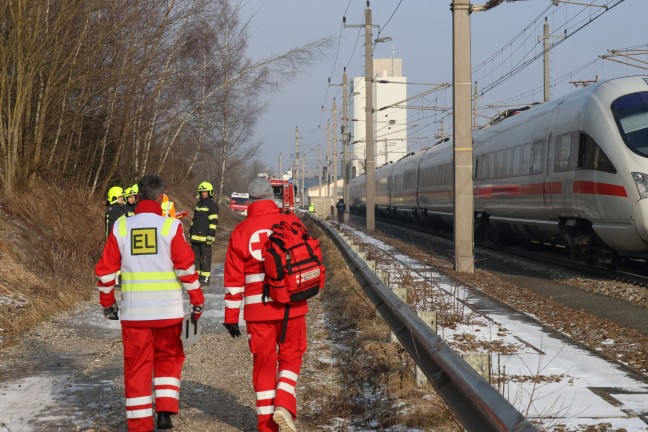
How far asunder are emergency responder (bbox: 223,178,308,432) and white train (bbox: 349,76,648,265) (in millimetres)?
9916

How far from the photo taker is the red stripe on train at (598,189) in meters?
15.0

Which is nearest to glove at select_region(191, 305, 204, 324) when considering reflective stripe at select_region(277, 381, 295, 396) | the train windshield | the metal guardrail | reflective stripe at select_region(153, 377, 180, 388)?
reflective stripe at select_region(153, 377, 180, 388)

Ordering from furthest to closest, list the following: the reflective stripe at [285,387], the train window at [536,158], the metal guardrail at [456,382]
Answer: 1. the train window at [536,158]
2. the reflective stripe at [285,387]
3. the metal guardrail at [456,382]

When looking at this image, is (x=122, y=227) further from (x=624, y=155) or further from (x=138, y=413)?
(x=624, y=155)

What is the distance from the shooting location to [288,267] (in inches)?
224

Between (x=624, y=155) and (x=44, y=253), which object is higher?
(x=624, y=155)

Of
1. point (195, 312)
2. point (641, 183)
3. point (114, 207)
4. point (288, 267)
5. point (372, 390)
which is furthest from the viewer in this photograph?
point (641, 183)

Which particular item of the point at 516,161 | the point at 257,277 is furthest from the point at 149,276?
the point at 516,161

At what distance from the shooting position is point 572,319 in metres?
11.0

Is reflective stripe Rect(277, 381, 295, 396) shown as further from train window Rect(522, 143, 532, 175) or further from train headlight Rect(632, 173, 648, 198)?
train window Rect(522, 143, 532, 175)

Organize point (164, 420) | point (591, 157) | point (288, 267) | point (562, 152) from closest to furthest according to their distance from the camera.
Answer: point (288, 267)
point (164, 420)
point (591, 157)
point (562, 152)

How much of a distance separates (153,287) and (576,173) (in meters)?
11.9

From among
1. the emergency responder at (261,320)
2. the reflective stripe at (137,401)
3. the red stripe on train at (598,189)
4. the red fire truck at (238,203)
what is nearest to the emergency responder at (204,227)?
the red stripe on train at (598,189)

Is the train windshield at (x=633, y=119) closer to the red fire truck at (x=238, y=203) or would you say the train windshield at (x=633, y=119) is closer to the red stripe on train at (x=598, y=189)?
the red stripe on train at (x=598, y=189)
